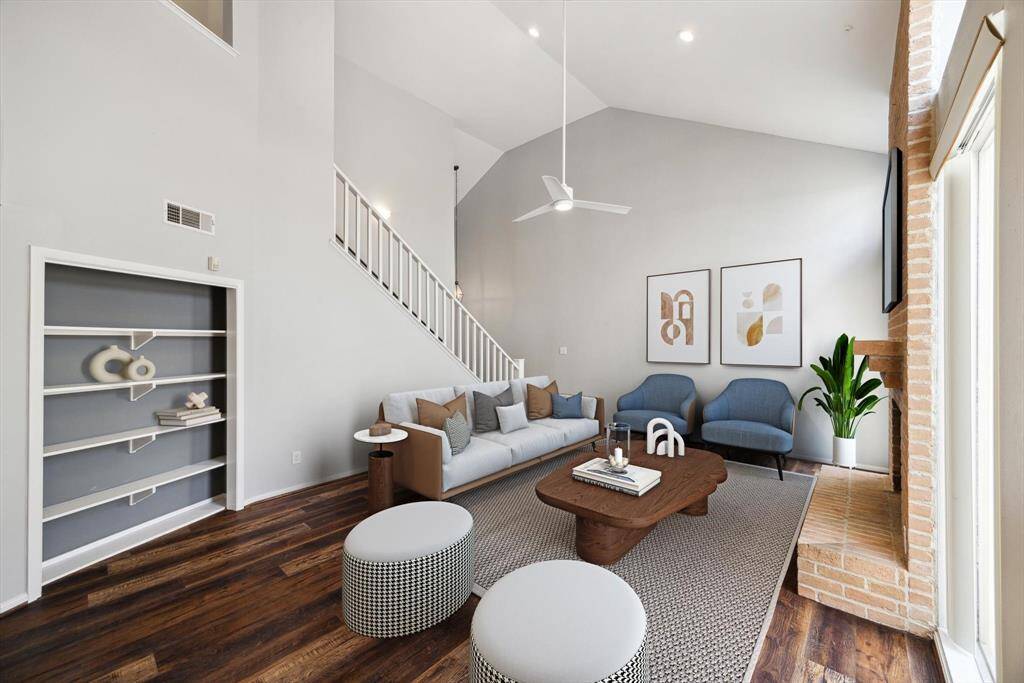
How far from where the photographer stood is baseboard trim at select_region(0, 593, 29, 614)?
2.06 meters

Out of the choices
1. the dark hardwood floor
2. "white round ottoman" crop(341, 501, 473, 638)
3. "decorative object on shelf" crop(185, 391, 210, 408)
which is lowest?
the dark hardwood floor

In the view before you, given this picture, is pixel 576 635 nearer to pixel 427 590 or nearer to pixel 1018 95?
pixel 427 590

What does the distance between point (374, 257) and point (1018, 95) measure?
5.47 metres

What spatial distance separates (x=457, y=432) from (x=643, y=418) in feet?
8.13

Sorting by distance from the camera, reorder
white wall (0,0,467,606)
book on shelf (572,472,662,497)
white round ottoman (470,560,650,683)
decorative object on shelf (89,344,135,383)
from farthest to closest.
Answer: decorative object on shelf (89,344,135,383) → book on shelf (572,472,662,497) → white wall (0,0,467,606) → white round ottoman (470,560,650,683)

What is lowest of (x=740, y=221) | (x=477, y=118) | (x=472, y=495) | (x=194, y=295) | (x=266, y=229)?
(x=472, y=495)

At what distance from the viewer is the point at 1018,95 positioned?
92cm

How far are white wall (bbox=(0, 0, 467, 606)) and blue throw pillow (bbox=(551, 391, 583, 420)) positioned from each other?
4.44 feet

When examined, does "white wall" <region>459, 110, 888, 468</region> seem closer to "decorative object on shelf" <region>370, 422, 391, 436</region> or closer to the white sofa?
the white sofa

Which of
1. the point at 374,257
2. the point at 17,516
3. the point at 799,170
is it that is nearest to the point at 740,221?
the point at 799,170

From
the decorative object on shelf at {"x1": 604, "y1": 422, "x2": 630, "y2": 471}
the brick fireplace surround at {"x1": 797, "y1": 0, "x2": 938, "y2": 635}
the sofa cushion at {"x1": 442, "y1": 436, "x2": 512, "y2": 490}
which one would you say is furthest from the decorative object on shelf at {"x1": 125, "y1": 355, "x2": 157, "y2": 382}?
the brick fireplace surround at {"x1": 797, "y1": 0, "x2": 938, "y2": 635}

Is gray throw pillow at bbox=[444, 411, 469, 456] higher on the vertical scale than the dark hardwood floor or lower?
higher

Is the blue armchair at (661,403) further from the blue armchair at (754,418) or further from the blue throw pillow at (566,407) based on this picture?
the blue throw pillow at (566,407)

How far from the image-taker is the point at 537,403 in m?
4.70
